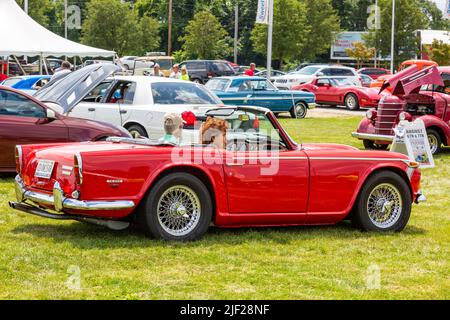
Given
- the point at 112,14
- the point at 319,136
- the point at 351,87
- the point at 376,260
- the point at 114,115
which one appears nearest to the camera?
the point at 376,260

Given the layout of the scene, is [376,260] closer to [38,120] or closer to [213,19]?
[38,120]

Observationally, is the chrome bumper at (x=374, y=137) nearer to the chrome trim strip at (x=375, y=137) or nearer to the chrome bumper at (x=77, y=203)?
the chrome trim strip at (x=375, y=137)

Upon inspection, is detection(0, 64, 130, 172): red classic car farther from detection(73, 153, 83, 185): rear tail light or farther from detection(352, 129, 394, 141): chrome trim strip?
detection(352, 129, 394, 141): chrome trim strip

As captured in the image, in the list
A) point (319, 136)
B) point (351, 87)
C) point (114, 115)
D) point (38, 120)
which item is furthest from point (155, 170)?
point (351, 87)

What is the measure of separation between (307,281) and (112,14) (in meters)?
58.3

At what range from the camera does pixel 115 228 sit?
803 centimetres

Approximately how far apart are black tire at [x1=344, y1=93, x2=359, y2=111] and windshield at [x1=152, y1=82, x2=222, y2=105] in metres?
16.5

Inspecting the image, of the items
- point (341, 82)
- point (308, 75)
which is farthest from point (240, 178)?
point (308, 75)

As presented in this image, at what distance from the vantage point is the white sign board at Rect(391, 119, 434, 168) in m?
15.2

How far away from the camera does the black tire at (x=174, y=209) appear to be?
783 cm

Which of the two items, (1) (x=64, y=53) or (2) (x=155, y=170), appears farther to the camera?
(1) (x=64, y=53)

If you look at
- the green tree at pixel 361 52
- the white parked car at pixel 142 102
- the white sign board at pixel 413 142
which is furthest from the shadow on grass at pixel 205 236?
the green tree at pixel 361 52

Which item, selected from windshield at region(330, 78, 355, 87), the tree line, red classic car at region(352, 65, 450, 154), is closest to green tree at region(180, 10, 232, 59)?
the tree line
